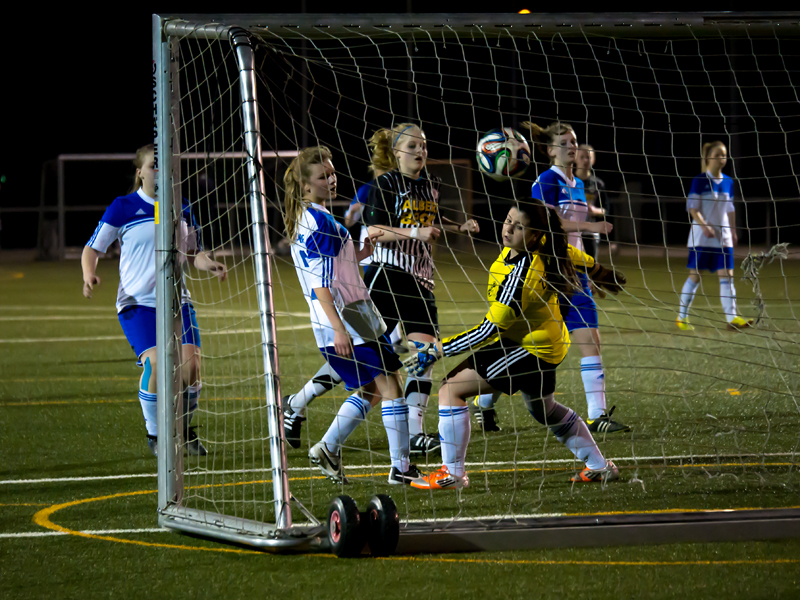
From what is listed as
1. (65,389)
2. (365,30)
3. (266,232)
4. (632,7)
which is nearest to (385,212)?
(365,30)

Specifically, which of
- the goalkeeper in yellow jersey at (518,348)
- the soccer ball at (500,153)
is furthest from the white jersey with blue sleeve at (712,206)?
the goalkeeper in yellow jersey at (518,348)

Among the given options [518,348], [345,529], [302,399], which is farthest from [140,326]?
[345,529]

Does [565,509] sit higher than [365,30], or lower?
lower

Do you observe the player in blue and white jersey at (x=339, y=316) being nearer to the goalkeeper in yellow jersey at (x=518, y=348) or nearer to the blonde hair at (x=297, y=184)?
the blonde hair at (x=297, y=184)

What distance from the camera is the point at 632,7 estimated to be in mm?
41938

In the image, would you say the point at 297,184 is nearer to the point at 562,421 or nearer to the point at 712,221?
the point at 562,421

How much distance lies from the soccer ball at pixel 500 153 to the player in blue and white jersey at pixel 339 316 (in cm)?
131

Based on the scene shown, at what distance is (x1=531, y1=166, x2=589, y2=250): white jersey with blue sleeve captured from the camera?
271 inches

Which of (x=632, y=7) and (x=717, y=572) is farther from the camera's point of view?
Result: (x=632, y=7)

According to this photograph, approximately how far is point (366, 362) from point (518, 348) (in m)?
0.84

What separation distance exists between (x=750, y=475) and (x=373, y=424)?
2534 millimetres

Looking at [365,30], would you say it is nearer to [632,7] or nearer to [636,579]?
[636,579]

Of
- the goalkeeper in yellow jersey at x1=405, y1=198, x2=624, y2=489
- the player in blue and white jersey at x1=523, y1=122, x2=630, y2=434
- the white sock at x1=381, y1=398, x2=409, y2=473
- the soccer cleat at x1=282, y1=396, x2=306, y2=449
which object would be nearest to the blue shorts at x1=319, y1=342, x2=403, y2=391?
the white sock at x1=381, y1=398, x2=409, y2=473

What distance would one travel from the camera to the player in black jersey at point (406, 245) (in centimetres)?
617
